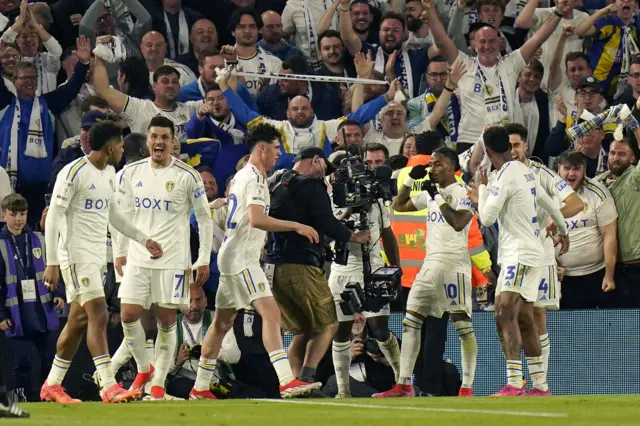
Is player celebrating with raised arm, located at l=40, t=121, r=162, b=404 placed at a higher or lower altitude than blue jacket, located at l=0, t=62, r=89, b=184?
lower

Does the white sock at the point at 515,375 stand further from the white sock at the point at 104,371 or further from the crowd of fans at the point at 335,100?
the white sock at the point at 104,371

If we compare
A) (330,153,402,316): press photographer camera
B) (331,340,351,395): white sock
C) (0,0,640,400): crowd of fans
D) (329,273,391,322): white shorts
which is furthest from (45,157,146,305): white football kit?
(331,340,351,395): white sock

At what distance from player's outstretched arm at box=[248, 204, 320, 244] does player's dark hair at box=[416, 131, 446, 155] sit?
10.3ft

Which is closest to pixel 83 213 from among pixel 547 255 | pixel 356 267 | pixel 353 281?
pixel 353 281

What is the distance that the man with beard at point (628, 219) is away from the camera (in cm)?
1480

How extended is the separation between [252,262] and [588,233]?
447 centimetres

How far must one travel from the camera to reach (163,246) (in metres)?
11.9

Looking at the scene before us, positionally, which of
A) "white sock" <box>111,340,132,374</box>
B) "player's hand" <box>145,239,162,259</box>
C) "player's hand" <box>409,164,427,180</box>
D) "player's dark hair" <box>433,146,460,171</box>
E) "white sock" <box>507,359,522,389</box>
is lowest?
"white sock" <box>507,359,522,389</box>

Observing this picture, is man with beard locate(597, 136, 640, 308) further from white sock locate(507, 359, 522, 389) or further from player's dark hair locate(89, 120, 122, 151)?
player's dark hair locate(89, 120, 122, 151)

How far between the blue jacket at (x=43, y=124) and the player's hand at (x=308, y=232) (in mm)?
4693

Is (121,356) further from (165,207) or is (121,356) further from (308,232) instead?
(308,232)

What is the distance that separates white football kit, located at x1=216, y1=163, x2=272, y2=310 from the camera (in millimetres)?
12109

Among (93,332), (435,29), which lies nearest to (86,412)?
(93,332)

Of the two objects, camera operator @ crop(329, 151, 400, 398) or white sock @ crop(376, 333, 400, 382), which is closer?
camera operator @ crop(329, 151, 400, 398)
